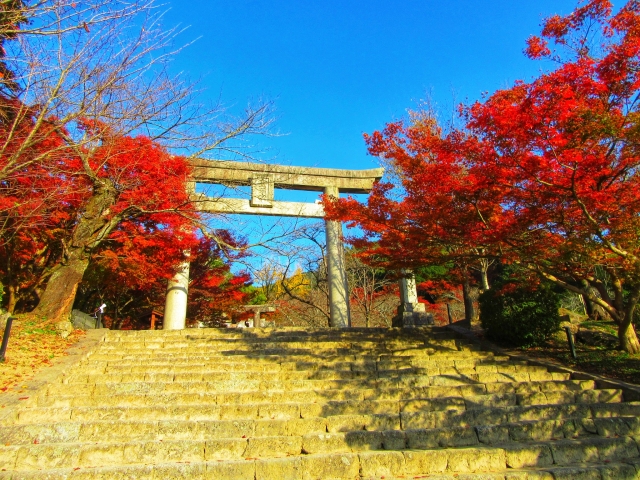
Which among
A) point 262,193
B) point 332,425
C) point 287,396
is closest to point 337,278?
point 262,193

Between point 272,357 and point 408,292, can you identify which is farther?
point 408,292

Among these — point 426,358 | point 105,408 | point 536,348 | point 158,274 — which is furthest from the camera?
point 158,274

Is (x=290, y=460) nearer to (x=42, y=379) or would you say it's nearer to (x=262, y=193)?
(x=42, y=379)

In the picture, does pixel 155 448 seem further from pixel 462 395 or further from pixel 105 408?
pixel 462 395

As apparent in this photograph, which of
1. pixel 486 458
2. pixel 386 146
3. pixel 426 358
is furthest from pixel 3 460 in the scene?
pixel 386 146

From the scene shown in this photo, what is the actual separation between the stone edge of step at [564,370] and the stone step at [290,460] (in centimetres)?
174

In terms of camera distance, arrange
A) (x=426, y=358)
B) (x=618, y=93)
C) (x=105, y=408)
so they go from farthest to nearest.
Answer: (x=426, y=358) → (x=618, y=93) → (x=105, y=408)

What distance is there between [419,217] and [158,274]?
7840 mm

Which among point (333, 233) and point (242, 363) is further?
point (333, 233)

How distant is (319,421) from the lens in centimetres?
454

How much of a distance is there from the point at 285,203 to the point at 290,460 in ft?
34.8

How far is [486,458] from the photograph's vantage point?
3.87m

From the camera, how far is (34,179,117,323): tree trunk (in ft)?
29.7

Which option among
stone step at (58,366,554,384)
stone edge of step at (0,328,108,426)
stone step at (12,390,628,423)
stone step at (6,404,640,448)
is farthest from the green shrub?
stone edge of step at (0,328,108,426)
